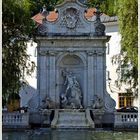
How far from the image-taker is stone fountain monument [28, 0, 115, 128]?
18703mm

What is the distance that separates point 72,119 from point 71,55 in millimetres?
2941

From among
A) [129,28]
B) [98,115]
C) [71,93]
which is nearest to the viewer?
[129,28]

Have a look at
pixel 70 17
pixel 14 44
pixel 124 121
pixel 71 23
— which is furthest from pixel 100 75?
pixel 14 44

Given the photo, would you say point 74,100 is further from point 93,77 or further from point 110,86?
point 110,86

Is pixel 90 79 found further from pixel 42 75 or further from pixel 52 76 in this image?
pixel 42 75

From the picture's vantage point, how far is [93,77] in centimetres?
1888

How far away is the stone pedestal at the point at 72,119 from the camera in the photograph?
17.3 meters

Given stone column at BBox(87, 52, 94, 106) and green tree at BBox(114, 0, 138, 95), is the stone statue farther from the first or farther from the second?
green tree at BBox(114, 0, 138, 95)

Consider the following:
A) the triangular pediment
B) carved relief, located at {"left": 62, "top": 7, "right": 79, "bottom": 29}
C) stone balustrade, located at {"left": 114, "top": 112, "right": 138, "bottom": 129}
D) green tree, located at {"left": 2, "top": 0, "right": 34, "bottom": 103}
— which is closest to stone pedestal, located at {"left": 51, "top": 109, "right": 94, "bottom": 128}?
stone balustrade, located at {"left": 114, "top": 112, "right": 138, "bottom": 129}

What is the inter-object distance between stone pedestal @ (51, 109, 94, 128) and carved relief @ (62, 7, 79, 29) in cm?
376

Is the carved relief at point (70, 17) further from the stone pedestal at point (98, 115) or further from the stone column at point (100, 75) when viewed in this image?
the stone pedestal at point (98, 115)

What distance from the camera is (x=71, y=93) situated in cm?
1877

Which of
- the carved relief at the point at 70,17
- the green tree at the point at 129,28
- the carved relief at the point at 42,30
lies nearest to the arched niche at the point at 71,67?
the carved relief at the point at 42,30

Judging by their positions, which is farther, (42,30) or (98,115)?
(42,30)
